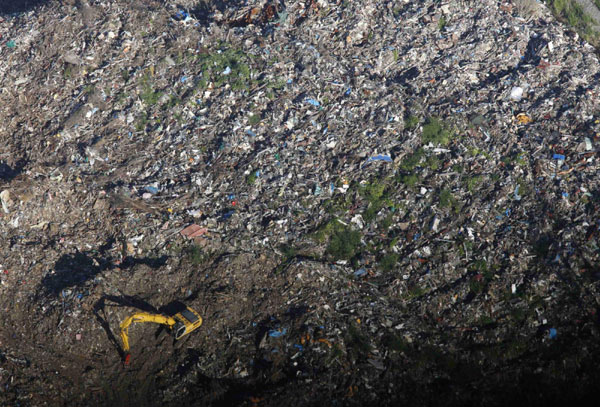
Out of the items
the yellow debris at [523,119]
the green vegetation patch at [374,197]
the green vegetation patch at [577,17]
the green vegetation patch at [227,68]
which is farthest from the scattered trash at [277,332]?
the green vegetation patch at [577,17]

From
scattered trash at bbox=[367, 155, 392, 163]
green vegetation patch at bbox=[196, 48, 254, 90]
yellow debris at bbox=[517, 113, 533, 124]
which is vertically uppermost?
green vegetation patch at bbox=[196, 48, 254, 90]

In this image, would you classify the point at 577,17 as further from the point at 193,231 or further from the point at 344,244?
the point at 193,231

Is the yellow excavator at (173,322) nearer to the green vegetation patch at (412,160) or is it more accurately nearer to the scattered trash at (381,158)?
the scattered trash at (381,158)

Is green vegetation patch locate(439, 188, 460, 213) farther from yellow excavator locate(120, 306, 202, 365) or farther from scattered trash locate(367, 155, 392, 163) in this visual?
yellow excavator locate(120, 306, 202, 365)

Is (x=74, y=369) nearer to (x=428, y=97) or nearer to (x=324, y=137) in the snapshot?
(x=324, y=137)

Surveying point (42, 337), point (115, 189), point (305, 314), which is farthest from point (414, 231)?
point (42, 337)

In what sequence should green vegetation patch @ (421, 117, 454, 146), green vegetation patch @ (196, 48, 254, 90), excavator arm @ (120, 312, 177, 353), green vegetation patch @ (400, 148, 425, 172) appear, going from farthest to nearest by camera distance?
green vegetation patch @ (196, 48, 254, 90) → green vegetation patch @ (421, 117, 454, 146) → green vegetation patch @ (400, 148, 425, 172) → excavator arm @ (120, 312, 177, 353)

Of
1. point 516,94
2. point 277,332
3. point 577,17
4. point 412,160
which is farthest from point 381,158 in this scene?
point 577,17

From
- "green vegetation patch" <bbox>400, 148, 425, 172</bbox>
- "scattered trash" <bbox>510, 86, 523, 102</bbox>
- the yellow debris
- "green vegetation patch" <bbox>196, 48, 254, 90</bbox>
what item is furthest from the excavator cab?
"scattered trash" <bbox>510, 86, 523, 102</bbox>
